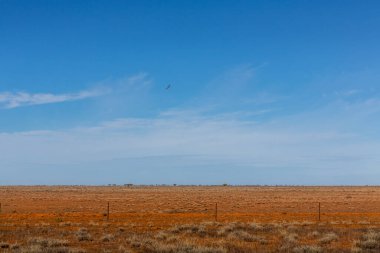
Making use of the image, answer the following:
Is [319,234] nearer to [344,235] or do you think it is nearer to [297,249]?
[344,235]

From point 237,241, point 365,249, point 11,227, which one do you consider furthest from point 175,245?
point 11,227

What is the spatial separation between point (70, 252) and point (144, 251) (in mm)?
3080

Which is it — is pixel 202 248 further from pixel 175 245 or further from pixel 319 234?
pixel 319 234

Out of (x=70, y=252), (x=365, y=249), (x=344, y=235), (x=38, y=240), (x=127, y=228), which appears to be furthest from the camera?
(x=127, y=228)

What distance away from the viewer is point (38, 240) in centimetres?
2267

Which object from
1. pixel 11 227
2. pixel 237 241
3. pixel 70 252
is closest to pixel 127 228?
pixel 11 227

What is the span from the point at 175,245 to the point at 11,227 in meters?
14.3

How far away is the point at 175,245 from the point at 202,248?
1.73 metres

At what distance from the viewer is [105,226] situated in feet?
105

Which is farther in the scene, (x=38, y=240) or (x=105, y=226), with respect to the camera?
(x=105, y=226)

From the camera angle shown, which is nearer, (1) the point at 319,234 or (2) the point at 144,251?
(2) the point at 144,251

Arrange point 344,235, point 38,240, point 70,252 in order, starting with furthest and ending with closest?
1. point 344,235
2. point 38,240
3. point 70,252

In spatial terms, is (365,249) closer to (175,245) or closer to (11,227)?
(175,245)

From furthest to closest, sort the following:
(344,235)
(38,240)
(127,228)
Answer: (127,228) → (344,235) → (38,240)
